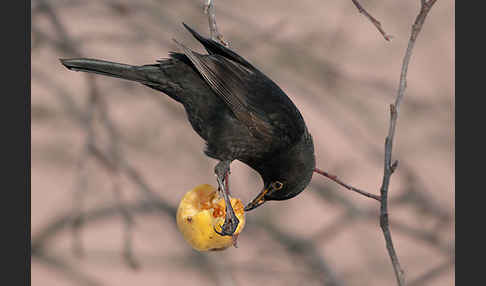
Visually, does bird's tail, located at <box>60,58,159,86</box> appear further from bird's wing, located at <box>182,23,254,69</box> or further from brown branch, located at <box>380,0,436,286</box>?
brown branch, located at <box>380,0,436,286</box>

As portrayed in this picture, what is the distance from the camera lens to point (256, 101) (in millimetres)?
1853

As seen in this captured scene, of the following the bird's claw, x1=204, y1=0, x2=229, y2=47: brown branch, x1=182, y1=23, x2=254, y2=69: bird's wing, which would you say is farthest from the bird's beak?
x1=204, y1=0, x2=229, y2=47: brown branch

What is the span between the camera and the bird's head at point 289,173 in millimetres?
1833

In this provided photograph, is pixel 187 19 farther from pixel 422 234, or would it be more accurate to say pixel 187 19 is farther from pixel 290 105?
pixel 422 234

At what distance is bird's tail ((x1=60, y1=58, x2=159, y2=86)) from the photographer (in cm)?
170

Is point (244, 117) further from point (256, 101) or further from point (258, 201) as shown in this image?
point (258, 201)

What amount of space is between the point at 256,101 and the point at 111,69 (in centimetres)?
48

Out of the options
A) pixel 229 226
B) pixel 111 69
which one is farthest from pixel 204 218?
pixel 111 69

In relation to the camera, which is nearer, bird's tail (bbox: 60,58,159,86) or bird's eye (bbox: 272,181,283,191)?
bird's tail (bbox: 60,58,159,86)

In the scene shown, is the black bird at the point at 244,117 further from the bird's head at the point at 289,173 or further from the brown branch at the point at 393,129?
the brown branch at the point at 393,129

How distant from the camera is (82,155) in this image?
2.75m

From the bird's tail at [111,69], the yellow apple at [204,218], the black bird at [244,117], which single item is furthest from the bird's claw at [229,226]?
the bird's tail at [111,69]

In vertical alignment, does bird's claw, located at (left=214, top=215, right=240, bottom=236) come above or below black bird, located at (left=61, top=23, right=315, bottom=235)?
below

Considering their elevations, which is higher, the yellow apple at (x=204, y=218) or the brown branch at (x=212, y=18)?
the brown branch at (x=212, y=18)
